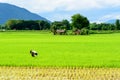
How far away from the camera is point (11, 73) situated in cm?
1501

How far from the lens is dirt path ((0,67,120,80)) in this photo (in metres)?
13.5

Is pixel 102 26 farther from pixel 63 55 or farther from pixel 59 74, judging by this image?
pixel 59 74

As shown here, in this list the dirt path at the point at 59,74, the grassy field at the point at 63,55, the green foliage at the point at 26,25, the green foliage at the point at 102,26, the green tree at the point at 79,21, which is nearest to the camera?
the dirt path at the point at 59,74

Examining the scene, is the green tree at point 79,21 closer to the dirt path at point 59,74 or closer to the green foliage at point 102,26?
the green foliage at point 102,26

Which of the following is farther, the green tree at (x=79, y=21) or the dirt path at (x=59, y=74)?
the green tree at (x=79, y=21)

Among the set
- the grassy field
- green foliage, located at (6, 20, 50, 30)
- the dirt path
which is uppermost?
the dirt path

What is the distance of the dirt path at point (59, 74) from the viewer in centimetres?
1353

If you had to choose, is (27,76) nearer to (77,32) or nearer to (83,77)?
(83,77)

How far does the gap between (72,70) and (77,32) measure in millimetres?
73556

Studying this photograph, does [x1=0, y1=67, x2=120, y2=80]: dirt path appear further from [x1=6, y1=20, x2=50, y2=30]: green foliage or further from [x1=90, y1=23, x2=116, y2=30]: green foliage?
[x1=6, y1=20, x2=50, y2=30]: green foliage

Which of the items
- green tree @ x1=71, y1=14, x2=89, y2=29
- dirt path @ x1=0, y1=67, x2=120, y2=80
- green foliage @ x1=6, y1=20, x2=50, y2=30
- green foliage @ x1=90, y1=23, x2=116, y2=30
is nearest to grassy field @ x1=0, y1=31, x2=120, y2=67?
dirt path @ x1=0, y1=67, x2=120, y2=80

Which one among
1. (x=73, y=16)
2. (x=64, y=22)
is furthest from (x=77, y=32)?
A: (x=64, y=22)

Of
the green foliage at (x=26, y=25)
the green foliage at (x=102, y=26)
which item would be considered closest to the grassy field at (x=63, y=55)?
the green foliage at (x=26, y=25)

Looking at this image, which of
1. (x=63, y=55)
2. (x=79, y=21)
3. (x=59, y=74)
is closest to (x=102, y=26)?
(x=79, y=21)
